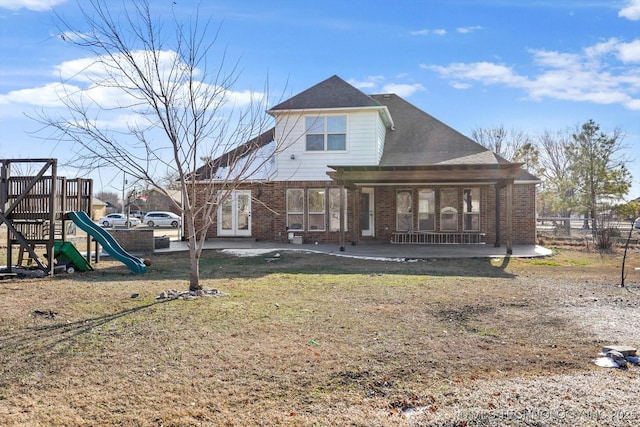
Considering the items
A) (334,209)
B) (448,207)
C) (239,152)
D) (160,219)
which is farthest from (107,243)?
(160,219)

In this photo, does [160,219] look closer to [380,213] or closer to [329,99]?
[380,213]

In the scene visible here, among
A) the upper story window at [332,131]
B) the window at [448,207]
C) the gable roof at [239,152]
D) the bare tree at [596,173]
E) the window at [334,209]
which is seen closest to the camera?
the gable roof at [239,152]

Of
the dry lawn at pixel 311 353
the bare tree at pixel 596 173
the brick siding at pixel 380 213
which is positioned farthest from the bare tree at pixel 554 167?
the dry lawn at pixel 311 353

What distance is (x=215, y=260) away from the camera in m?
13.1

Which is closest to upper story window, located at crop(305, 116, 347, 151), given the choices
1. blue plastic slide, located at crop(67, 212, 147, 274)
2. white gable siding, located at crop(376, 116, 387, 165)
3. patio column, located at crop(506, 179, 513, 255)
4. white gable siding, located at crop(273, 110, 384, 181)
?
white gable siding, located at crop(273, 110, 384, 181)

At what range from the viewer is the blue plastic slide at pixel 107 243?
10.5 m

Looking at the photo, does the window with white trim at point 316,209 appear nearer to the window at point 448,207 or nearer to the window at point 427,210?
the window at point 427,210

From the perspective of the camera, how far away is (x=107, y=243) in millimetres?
10672

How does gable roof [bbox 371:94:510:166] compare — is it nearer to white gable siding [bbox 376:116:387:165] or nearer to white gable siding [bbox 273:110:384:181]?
white gable siding [bbox 376:116:387:165]

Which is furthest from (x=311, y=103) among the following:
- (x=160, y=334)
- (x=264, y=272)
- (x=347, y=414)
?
(x=347, y=414)

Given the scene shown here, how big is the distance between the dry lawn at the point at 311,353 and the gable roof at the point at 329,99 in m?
9.49

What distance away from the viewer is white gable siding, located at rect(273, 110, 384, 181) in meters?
17.0

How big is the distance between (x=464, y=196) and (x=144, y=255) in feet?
37.6

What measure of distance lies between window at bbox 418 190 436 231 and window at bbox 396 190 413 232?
38 centimetres
